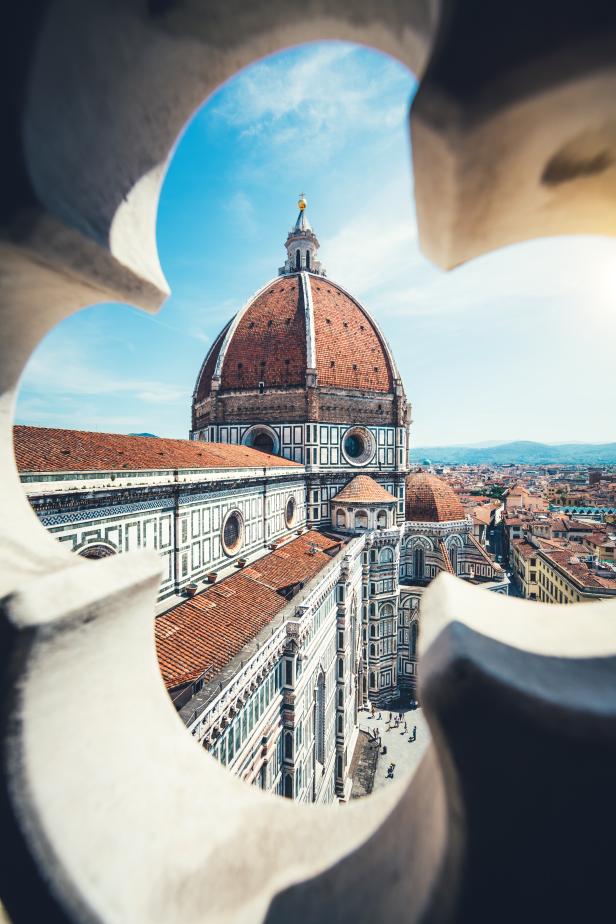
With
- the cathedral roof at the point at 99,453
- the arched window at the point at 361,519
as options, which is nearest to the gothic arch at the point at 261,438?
the arched window at the point at 361,519

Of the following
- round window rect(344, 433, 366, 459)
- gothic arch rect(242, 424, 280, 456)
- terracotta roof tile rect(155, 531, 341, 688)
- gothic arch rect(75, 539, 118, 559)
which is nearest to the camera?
terracotta roof tile rect(155, 531, 341, 688)

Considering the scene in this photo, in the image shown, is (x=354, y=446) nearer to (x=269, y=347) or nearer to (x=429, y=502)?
(x=429, y=502)

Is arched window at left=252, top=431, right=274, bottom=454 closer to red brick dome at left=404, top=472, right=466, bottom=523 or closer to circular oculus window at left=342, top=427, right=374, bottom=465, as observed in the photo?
circular oculus window at left=342, top=427, right=374, bottom=465

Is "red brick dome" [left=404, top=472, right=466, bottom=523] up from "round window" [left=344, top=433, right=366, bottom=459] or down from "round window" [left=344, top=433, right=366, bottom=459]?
down

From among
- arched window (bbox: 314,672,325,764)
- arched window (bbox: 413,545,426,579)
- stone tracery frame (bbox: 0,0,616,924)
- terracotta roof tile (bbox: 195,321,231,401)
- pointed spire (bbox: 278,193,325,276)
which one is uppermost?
pointed spire (bbox: 278,193,325,276)

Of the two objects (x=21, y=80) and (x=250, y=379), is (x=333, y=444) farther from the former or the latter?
(x=21, y=80)

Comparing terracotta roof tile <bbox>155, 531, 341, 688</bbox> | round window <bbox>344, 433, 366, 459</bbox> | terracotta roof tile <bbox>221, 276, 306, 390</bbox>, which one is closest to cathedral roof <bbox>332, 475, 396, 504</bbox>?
round window <bbox>344, 433, 366, 459</bbox>

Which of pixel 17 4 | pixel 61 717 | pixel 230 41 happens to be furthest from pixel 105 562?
pixel 230 41
